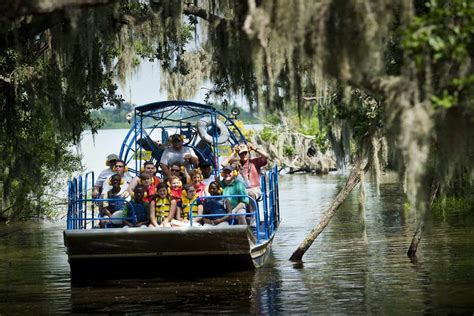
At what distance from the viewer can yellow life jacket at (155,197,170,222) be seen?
15.8 meters

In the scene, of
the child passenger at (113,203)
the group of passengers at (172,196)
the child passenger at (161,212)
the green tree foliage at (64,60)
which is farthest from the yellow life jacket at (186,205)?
the green tree foliage at (64,60)

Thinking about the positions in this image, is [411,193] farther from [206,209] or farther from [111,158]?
[111,158]

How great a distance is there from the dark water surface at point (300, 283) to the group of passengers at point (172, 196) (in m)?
1.00

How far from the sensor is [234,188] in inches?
626

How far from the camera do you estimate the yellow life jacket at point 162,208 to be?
52.0 ft

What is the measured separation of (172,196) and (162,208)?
1.06 ft

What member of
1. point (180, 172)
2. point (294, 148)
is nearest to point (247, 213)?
point (180, 172)

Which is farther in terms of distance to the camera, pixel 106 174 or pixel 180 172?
pixel 106 174

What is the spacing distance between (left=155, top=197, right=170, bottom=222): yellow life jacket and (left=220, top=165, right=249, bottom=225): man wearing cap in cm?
85

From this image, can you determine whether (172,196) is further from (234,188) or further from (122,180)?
(122,180)

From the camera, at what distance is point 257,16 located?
31.7ft

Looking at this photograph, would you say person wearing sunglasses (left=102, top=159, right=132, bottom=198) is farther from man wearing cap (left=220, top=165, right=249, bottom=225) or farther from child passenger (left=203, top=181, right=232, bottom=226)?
man wearing cap (left=220, top=165, right=249, bottom=225)

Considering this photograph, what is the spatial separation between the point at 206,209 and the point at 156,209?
740 mm

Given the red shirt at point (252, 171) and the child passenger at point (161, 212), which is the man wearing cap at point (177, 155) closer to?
the red shirt at point (252, 171)
